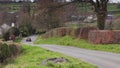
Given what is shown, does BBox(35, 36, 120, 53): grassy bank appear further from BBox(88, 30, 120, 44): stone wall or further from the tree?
the tree

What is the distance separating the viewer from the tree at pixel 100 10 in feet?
109

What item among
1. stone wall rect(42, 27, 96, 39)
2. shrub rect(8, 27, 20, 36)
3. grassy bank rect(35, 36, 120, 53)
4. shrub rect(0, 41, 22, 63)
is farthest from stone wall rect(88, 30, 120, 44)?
shrub rect(8, 27, 20, 36)

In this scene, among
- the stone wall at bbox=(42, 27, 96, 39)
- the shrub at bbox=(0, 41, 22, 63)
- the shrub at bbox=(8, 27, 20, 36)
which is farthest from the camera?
the shrub at bbox=(8, 27, 20, 36)

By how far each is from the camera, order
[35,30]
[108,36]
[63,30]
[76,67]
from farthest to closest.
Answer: [35,30] → [63,30] → [108,36] → [76,67]

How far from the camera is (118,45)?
25500 mm

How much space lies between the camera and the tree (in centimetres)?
3331

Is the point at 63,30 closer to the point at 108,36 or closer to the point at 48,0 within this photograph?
the point at 48,0

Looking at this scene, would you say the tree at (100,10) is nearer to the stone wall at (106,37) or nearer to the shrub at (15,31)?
the stone wall at (106,37)

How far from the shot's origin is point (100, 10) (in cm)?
3344

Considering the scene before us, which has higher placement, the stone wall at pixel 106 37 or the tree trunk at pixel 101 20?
the tree trunk at pixel 101 20

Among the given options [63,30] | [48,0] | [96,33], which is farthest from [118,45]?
[63,30]

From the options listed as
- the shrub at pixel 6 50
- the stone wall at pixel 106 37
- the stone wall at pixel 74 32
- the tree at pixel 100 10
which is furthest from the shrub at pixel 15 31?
the shrub at pixel 6 50

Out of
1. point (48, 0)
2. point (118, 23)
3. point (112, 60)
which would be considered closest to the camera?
point (112, 60)

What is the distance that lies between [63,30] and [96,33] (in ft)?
38.6
